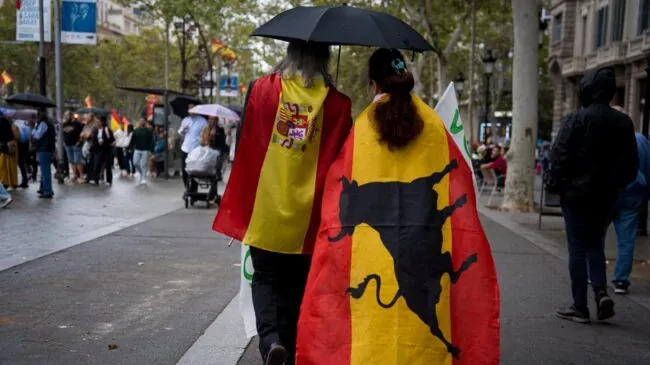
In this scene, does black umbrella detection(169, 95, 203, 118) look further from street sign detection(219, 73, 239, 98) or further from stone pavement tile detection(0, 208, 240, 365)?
street sign detection(219, 73, 239, 98)

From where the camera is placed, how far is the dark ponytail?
3328 mm

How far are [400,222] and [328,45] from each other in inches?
42.1

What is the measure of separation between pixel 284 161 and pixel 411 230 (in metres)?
0.81

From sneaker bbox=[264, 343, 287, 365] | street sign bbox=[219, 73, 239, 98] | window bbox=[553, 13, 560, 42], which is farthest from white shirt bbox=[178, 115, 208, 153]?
window bbox=[553, 13, 560, 42]

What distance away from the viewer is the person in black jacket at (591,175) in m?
5.78

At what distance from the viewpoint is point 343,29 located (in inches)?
146

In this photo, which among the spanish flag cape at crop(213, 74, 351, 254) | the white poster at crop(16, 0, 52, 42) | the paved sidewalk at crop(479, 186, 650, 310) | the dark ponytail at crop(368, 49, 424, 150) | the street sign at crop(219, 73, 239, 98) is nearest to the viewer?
the dark ponytail at crop(368, 49, 424, 150)

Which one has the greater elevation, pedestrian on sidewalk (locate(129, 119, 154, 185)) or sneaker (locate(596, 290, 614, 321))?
pedestrian on sidewalk (locate(129, 119, 154, 185))

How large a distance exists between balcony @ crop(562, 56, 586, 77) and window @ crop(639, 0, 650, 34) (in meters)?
8.58

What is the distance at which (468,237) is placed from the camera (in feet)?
10.8

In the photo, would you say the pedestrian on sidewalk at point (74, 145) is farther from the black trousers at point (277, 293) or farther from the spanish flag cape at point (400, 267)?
the spanish flag cape at point (400, 267)

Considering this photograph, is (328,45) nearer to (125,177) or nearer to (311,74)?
(311,74)

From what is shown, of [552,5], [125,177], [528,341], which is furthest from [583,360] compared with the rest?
[552,5]

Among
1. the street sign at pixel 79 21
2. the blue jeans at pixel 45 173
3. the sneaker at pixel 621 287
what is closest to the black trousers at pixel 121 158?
the street sign at pixel 79 21
